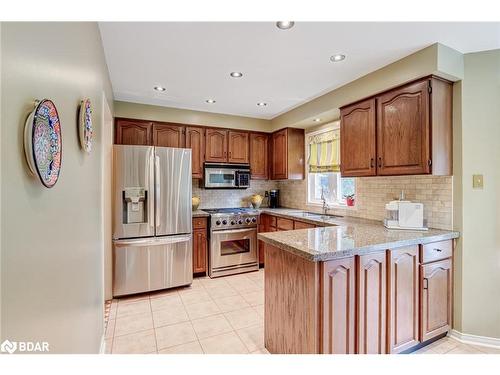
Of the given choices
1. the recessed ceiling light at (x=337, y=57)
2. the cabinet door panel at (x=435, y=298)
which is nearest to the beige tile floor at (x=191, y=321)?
the cabinet door panel at (x=435, y=298)

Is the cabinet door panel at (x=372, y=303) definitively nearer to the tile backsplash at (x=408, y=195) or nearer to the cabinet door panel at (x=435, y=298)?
the cabinet door panel at (x=435, y=298)

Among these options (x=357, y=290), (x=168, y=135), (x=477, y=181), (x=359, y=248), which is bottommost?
(x=357, y=290)

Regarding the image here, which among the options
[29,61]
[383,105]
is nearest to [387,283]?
[383,105]

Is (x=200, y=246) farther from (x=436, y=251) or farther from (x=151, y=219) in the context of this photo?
(x=436, y=251)

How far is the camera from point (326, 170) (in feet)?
12.3

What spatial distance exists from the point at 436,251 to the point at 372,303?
0.83 metres

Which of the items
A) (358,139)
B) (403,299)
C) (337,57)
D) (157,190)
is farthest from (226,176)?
(403,299)

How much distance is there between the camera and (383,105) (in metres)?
2.44

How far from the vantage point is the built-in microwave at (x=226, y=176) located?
3951mm

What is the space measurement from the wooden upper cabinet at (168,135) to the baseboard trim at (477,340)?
377 cm

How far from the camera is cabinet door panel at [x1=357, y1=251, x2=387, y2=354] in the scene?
1666 millimetres

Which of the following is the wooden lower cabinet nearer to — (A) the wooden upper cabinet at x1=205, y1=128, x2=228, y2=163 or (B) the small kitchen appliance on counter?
(A) the wooden upper cabinet at x1=205, y1=128, x2=228, y2=163
